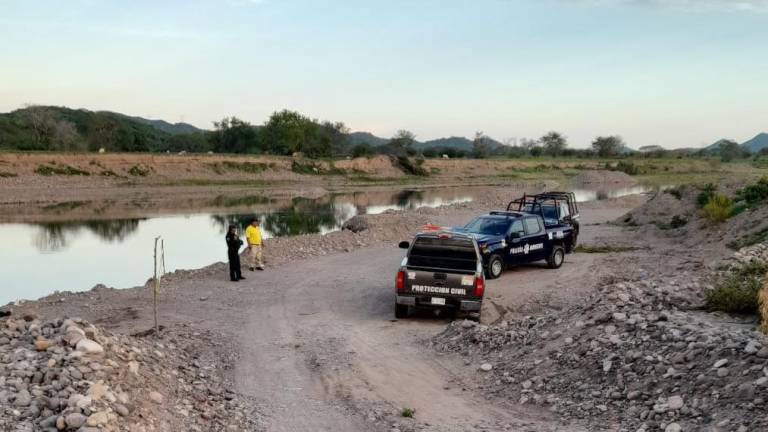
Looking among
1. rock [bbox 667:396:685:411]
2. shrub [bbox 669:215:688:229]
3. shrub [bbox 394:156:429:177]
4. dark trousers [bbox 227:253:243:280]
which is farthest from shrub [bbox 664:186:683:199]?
shrub [bbox 394:156:429:177]

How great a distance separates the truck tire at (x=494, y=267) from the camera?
60.1 ft

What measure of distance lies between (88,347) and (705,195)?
30.2 metres

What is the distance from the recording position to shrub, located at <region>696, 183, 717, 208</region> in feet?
102

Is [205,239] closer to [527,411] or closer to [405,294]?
[405,294]

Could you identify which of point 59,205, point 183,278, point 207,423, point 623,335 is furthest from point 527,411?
point 59,205

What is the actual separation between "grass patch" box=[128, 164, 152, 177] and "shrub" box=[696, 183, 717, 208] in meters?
51.6

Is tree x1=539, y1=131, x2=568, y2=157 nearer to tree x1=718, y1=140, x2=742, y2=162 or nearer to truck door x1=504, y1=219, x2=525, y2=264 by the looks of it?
tree x1=718, y1=140, x2=742, y2=162

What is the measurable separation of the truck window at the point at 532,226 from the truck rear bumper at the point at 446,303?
22.7ft

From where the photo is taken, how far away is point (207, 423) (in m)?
8.05

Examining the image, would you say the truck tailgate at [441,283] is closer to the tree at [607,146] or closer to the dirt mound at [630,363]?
the dirt mound at [630,363]

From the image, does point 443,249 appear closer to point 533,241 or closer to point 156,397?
point 533,241

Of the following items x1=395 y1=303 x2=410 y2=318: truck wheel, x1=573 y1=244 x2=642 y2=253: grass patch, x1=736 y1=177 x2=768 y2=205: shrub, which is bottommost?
x1=573 y1=244 x2=642 y2=253: grass patch

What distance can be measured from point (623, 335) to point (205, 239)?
25461mm

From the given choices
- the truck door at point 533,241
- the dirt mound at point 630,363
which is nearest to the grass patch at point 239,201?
the truck door at point 533,241
